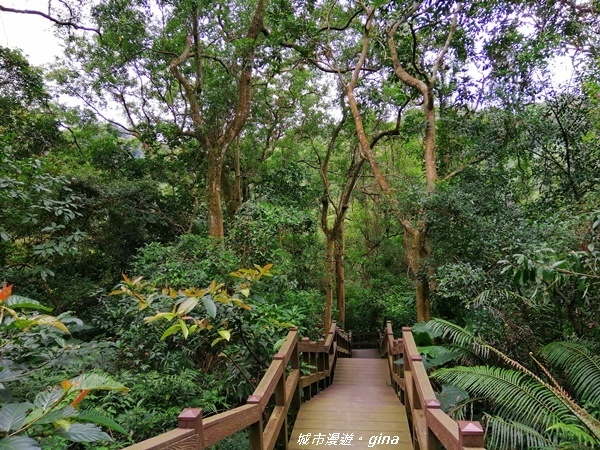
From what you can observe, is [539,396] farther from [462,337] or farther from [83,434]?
[83,434]

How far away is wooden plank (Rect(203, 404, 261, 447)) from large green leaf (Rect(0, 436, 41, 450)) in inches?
28.7

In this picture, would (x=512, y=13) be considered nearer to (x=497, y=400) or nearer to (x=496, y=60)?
(x=496, y=60)

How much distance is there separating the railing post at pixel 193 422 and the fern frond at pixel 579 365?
11.2 feet

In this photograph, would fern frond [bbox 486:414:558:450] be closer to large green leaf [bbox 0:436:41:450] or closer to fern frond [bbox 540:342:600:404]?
fern frond [bbox 540:342:600:404]

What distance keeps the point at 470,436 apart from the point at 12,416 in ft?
6.17

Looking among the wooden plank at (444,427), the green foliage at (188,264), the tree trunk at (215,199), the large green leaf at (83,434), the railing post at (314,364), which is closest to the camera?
the large green leaf at (83,434)

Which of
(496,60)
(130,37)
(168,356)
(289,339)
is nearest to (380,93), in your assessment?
(496,60)

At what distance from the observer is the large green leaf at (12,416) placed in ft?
4.46

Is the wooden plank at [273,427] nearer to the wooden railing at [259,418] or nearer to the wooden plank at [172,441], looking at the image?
the wooden railing at [259,418]

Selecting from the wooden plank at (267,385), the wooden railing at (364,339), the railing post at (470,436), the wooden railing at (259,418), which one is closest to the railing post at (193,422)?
the wooden railing at (259,418)

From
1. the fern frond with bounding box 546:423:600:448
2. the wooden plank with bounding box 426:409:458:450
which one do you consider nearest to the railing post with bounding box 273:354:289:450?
the wooden plank with bounding box 426:409:458:450

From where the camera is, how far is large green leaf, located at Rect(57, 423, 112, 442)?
1.42 meters

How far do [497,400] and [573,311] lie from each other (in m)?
1.94

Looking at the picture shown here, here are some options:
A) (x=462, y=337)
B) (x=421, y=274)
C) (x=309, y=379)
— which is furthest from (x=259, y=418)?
(x=421, y=274)
